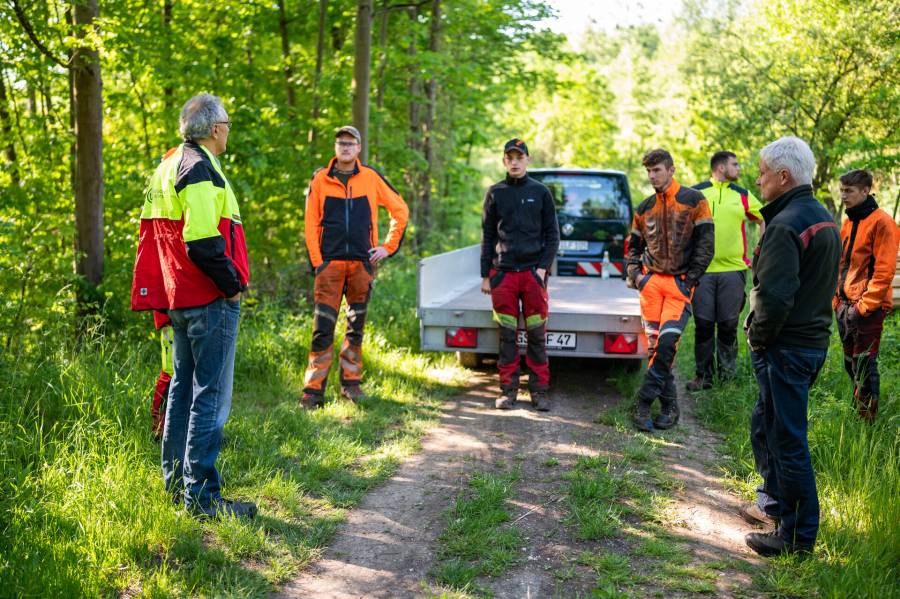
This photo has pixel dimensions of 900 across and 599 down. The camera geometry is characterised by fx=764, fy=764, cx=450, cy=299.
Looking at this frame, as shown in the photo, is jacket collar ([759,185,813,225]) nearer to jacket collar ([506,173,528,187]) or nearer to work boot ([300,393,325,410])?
jacket collar ([506,173,528,187])

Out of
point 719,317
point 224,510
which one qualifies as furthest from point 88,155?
point 719,317

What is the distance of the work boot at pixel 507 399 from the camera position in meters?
6.74

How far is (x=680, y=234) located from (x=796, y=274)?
7.92ft

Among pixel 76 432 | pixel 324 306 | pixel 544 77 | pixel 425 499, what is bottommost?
pixel 425 499

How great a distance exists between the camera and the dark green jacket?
3732mm

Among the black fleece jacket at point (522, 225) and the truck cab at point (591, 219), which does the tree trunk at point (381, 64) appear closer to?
the truck cab at point (591, 219)

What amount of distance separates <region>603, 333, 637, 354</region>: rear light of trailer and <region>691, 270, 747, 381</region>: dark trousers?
3.27 ft

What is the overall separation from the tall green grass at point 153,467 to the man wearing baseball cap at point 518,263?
0.88 metres

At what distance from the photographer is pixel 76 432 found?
4711mm

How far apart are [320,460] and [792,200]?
330 centimetres

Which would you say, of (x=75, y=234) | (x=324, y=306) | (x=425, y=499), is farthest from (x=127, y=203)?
(x=425, y=499)

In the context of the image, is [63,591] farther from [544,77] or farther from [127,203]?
[544,77]

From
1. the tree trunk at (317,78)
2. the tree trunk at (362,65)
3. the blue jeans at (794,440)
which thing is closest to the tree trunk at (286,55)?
the tree trunk at (317,78)

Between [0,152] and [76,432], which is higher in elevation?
[0,152]
